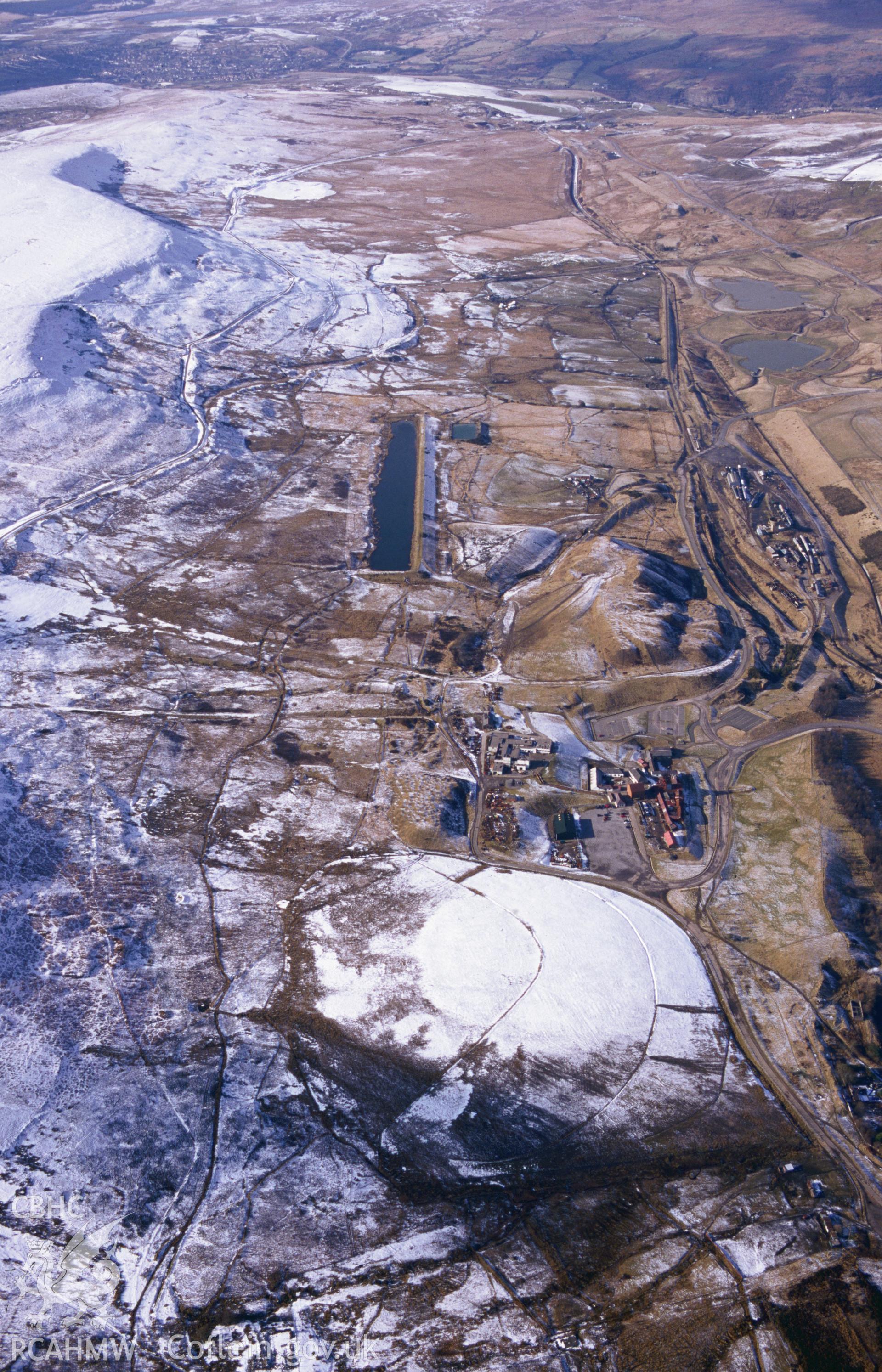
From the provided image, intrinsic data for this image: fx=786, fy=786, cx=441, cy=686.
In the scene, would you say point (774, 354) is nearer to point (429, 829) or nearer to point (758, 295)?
point (758, 295)

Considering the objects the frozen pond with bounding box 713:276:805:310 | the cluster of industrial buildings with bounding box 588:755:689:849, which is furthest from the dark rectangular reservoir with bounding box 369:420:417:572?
the frozen pond with bounding box 713:276:805:310

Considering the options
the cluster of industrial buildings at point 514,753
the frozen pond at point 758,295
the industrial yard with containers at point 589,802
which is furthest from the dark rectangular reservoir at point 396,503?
the frozen pond at point 758,295

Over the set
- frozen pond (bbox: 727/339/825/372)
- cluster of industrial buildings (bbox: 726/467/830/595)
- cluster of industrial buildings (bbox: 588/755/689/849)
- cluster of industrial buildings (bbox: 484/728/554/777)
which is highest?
frozen pond (bbox: 727/339/825/372)

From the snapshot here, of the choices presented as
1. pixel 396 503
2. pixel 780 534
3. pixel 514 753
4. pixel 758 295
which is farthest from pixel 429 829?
pixel 758 295

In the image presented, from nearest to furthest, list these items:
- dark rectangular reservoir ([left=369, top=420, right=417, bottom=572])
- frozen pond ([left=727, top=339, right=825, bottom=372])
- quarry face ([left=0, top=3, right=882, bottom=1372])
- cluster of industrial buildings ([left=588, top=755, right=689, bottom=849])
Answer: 1. quarry face ([left=0, top=3, right=882, bottom=1372])
2. cluster of industrial buildings ([left=588, top=755, right=689, bottom=849])
3. dark rectangular reservoir ([left=369, top=420, right=417, bottom=572])
4. frozen pond ([left=727, top=339, right=825, bottom=372])

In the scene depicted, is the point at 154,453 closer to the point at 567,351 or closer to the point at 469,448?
the point at 469,448

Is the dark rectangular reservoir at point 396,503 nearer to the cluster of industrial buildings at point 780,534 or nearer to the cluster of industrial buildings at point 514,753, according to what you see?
the cluster of industrial buildings at point 514,753

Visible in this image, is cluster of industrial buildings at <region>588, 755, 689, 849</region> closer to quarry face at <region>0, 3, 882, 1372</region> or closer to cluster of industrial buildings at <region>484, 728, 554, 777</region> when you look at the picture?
quarry face at <region>0, 3, 882, 1372</region>

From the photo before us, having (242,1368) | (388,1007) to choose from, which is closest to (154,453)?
(388,1007)
